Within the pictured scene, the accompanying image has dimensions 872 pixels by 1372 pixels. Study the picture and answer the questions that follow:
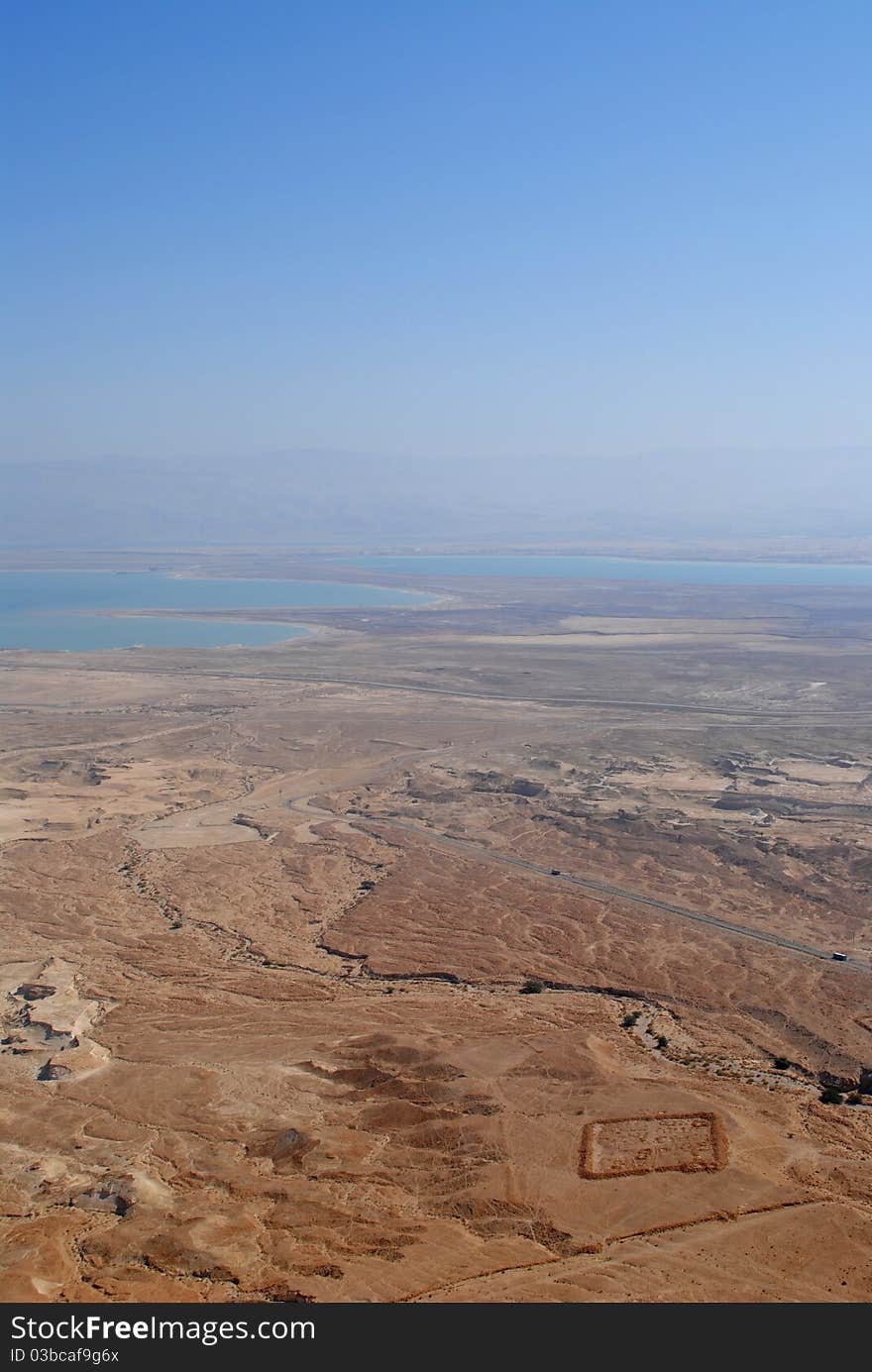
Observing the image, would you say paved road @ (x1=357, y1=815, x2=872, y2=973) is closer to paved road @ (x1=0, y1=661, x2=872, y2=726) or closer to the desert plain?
the desert plain

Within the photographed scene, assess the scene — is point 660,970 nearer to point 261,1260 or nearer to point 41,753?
point 261,1260

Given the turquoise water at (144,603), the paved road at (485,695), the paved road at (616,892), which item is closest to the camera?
the paved road at (616,892)

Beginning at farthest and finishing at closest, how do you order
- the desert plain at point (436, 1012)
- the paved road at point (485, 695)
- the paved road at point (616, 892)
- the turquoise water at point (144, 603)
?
1. the turquoise water at point (144, 603)
2. the paved road at point (485, 695)
3. the paved road at point (616, 892)
4. the desert plain at point (436, 1012)

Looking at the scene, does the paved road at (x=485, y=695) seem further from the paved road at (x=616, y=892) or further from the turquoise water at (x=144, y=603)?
the paved road at (x=616, y=892)

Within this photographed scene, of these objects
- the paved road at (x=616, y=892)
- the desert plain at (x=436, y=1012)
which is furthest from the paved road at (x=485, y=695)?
A: the paved road at (x=616, y=892)

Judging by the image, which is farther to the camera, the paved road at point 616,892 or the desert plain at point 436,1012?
the paved road at point 616,892

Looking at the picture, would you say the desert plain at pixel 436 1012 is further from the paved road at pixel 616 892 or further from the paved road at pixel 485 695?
the paved road at pixel 485 695

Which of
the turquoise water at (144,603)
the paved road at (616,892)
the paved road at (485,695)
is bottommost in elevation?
the paved road at (616,892)

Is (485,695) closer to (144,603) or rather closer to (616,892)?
(616,892)

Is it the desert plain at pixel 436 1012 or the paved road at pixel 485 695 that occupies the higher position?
the paved road at pixel 485 695
